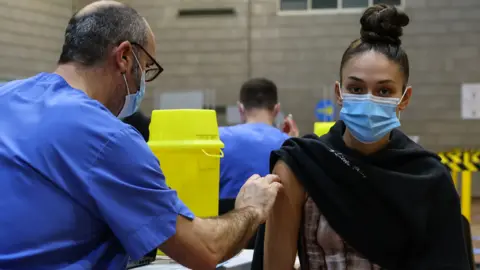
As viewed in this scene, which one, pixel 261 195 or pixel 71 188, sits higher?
pixel 71 188

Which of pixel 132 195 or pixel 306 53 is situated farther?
pixel 306 53

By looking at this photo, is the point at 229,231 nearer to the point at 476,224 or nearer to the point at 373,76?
the point at 373,76

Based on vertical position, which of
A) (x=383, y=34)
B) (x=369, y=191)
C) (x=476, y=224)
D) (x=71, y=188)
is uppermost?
(x=383, y=34)

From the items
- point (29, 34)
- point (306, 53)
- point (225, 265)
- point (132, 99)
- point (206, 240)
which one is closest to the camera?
point (206, 240)

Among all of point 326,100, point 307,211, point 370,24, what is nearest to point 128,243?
point 307,211

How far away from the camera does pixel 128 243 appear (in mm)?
1077

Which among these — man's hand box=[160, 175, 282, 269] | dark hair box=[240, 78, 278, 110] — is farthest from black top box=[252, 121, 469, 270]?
dark hair box=[240, 78, 278, 110]

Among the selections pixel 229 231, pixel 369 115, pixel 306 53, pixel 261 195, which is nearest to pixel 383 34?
pixel 369 115

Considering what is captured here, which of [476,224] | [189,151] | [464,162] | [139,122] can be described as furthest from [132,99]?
[476,224]

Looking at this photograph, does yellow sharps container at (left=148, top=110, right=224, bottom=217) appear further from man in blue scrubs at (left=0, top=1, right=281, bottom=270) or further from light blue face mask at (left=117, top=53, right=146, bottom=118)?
man in blue scrubs at (left=0, top=1, right=281, bottom=270)

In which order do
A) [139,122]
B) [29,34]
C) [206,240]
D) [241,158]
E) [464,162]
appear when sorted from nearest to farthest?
[206,240] → [241,158] → [139,122] → [464,162] → [29,34]

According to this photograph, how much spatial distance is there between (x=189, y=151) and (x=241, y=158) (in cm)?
117

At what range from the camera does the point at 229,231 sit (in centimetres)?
124

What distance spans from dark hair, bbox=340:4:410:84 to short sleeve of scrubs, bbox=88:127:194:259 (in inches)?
25.7
